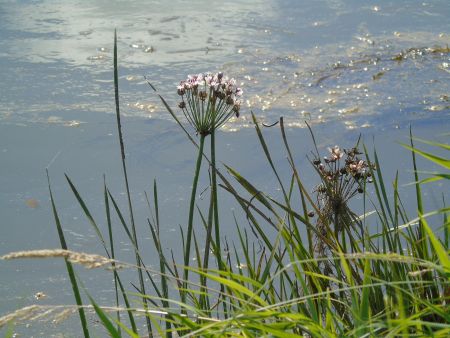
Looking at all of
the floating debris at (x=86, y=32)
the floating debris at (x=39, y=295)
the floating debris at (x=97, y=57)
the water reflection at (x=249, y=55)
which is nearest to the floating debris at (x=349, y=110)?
the water reflection at (x=249, y=55)

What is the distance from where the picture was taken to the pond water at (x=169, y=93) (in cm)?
328

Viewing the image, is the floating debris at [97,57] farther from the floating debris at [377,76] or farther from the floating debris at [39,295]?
the floating debris at [39,295]

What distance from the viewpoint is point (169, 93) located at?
14.8 ft

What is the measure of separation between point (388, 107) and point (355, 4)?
217cm

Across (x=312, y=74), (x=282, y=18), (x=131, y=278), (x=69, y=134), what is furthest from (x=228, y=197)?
(x=282, y=18)

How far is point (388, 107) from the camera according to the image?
14.0ft

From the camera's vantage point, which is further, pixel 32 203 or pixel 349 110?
A: pixel 349 110

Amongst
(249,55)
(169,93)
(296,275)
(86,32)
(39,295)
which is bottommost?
(39,295)

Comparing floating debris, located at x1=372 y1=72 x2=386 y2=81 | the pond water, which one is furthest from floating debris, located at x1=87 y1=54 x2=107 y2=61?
floating debris, located at x1=372 y1=72 x2=386 y2=81

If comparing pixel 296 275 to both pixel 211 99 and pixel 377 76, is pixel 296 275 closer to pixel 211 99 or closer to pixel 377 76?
pixel 211 99

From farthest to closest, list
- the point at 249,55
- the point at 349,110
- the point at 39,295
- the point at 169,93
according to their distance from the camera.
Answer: the point at 249,55 → the point at 169,93 → the point at 349,110 → the point at 39,295

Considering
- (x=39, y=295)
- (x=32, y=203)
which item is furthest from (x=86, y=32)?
(x=39, y=295)

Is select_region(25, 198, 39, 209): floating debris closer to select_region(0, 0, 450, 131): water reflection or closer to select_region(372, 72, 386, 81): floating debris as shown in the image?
select_region(0, 0, 450, 131): water reflection

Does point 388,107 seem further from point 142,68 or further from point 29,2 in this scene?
point 29,2
